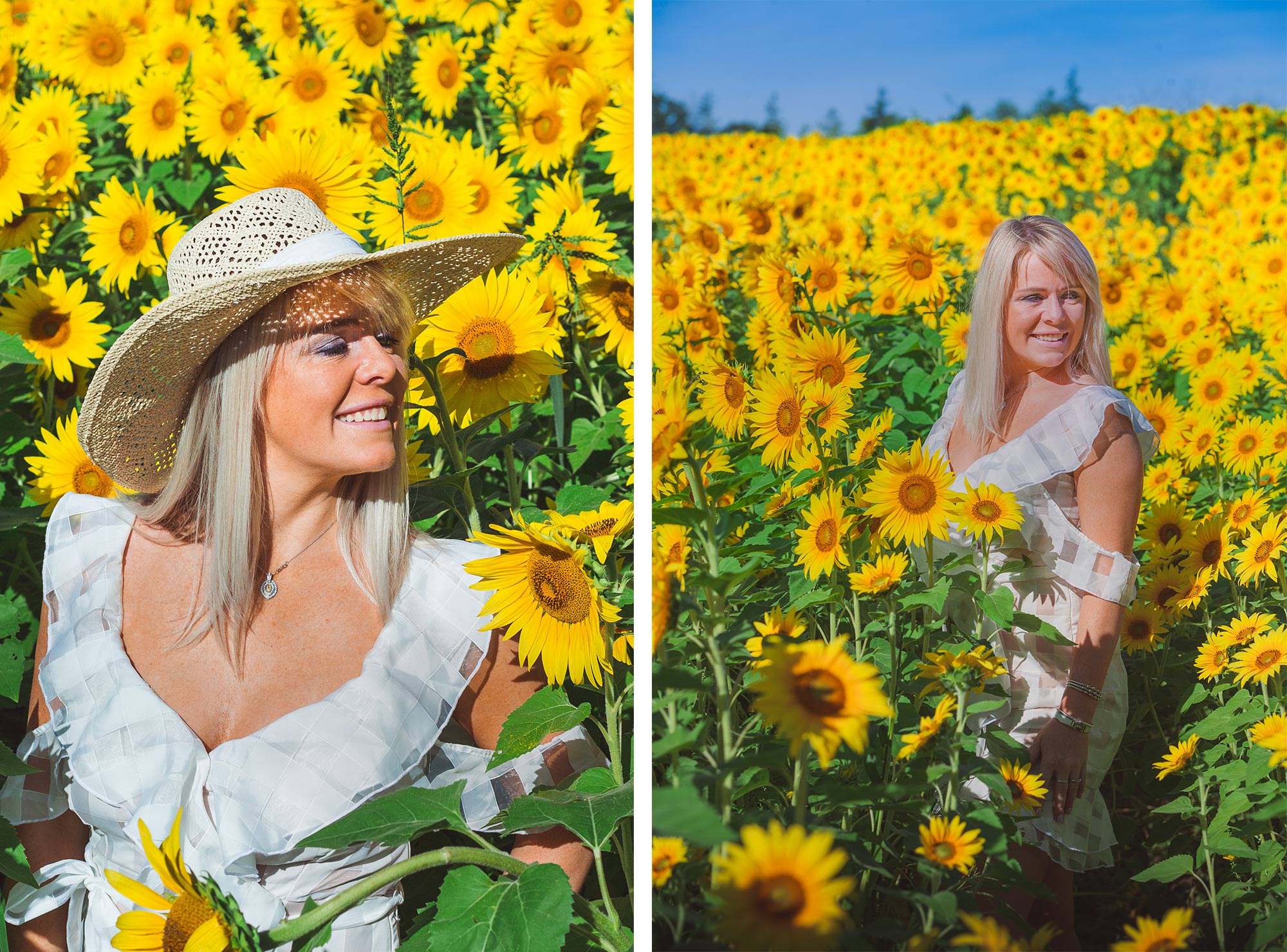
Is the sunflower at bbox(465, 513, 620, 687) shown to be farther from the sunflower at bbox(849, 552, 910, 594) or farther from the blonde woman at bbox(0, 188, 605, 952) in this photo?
the sunflower at bbox(849, 552, 910, 594)

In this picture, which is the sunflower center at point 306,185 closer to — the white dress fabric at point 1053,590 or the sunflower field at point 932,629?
the sunflower field at point 932,629

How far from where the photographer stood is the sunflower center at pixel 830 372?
119cm

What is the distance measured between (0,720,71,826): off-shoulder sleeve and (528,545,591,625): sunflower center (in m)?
0.67

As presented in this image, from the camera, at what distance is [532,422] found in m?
1.82

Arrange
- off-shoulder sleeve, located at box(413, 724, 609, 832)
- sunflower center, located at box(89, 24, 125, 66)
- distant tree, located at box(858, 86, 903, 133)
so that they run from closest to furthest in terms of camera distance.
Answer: distant tree, located at box(858, 86, 903, 133) → off-shoulder sleeve, located at box(413, 724, 609, 832) → sunflower center, located at box(89, 24, 125, 66)

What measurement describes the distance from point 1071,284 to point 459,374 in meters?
0.81

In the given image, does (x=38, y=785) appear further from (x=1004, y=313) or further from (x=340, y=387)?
(x=1004, y=313)

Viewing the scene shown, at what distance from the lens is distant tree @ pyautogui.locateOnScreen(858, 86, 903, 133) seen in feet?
3.75

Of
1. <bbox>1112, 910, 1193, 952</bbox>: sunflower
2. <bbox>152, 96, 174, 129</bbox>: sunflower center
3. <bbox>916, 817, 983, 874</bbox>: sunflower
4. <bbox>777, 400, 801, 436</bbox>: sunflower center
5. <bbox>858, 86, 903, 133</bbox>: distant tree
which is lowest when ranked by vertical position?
<bbox>1112, 910, 1193, 952</bbox>: sunflower

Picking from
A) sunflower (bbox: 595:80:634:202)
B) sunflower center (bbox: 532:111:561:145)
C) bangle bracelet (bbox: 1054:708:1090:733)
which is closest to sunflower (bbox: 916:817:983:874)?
bangle bracelet (bbox: 1054:708:1090:733)

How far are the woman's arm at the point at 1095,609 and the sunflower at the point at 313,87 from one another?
66.2 inches

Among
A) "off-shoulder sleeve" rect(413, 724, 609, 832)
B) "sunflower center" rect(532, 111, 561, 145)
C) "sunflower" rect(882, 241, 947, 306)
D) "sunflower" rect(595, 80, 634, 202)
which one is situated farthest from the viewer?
"sunflower center" rect(532, 111, 561, 145)

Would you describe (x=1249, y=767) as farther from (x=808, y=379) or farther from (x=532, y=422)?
(x=532, y=422)

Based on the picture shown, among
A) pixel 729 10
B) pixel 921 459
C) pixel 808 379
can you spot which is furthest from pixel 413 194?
pixel 921 459
